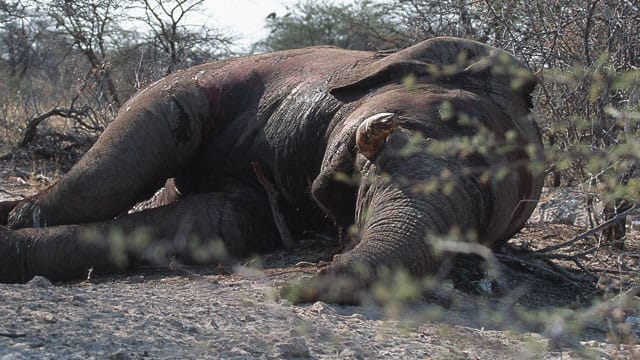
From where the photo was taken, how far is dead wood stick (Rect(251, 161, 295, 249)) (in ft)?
17.4

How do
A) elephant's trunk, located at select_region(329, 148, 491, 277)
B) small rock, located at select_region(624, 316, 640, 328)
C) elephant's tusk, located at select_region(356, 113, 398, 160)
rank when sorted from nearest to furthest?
elephant's trunk, located at select_region(329, 148, 491, 277), small rock, located at select_region(624, 316, 640, 328), elephant's tusk, located at select_region(356, 113, 398, 160)

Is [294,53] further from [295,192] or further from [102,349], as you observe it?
[102,349]

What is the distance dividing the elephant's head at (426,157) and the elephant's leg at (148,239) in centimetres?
74

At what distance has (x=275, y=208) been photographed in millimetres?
5355

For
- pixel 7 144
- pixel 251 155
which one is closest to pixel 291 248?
pixel 251 155

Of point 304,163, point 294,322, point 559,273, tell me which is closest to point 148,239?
point 304,163

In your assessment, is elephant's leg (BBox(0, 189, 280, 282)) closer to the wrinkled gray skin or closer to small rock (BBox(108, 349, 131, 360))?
the wrinkled gray skin

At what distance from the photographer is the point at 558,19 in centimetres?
640

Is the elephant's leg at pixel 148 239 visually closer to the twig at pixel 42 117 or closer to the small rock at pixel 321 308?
the small rock at pixel 321 308

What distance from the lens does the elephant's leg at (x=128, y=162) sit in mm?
5348

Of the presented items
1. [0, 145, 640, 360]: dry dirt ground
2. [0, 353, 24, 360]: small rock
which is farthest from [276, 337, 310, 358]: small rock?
[0, 353, 24, 360]: small rock

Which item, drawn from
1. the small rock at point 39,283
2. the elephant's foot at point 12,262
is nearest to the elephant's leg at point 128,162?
the elephant's foot at point 12,262

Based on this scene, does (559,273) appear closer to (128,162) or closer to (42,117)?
(128,162)

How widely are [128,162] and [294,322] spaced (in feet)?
7.95
